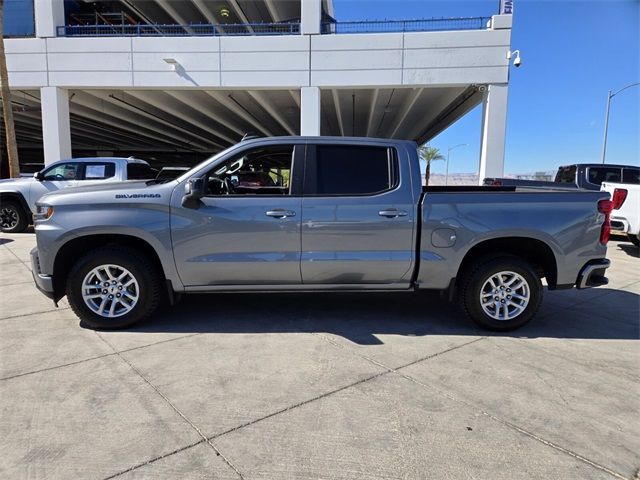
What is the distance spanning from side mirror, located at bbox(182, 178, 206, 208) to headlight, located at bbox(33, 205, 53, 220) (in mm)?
1305

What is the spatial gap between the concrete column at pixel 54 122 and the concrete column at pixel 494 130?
51.7 feet

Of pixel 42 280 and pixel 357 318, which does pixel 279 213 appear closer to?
pixel 357 318

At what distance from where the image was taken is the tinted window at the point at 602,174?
448 inches

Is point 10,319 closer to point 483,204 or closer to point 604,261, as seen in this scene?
point 483,204

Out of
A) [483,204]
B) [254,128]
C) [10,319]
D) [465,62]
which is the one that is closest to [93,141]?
[254,128]

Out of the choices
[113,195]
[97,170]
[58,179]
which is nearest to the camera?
[113,195]

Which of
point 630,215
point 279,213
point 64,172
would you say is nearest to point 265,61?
point 64,172

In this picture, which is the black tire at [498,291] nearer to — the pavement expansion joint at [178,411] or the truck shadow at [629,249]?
the pavement expansion joint at [178,411]

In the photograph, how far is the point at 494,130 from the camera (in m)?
14.7

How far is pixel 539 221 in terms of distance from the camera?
4109 mm

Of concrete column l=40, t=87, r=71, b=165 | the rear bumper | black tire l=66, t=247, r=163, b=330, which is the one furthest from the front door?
concrete column l=40, t=87, r=71, b=165

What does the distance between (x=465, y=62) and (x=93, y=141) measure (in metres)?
33.3

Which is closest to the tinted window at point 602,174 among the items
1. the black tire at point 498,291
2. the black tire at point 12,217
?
the black tire at point 498,291

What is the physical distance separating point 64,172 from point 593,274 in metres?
11.4
